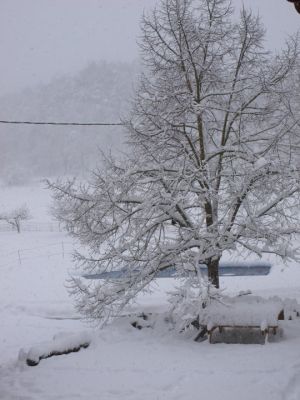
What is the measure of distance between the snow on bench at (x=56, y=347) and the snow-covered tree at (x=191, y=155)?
107cm

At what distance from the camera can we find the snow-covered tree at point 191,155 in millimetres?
10656

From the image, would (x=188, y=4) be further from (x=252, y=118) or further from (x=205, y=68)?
(x=252, y=118)

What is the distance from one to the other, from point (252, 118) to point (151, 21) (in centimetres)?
356

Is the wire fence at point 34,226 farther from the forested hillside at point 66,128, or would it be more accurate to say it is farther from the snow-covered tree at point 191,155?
the forested hillside at point 66,128

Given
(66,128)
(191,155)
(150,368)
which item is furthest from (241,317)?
(66,128)

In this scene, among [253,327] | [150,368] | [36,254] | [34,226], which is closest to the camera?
Result: [150,368]

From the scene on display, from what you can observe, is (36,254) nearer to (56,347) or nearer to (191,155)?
(191,155)

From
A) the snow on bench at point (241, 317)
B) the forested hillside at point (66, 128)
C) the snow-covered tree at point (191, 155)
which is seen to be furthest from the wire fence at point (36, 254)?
the forested hillside at point (66, 128)

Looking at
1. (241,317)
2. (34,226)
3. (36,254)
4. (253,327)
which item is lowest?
(36,254)

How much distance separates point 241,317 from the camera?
10.2 m

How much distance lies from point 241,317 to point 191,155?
13.7 ft

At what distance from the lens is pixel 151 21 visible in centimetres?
1120

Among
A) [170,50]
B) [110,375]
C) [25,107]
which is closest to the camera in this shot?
[110,375]

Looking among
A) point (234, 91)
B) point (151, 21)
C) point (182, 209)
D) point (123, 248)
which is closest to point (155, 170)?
point (182, 209)
